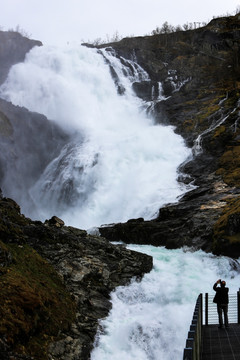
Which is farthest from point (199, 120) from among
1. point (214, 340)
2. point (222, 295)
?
point (214, 340)

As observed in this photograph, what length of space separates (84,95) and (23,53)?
17.0m

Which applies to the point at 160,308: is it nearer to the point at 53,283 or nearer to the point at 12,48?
the point at 53,283

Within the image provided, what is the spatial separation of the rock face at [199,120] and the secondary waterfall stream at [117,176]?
1469 mm

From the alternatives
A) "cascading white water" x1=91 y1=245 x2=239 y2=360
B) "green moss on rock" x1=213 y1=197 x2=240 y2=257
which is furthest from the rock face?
"cascading white water" x1=91 y1=245 x2=239 y2=360

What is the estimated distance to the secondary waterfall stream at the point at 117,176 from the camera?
10141 mm

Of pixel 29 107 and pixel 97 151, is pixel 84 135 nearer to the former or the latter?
pixel 97 151

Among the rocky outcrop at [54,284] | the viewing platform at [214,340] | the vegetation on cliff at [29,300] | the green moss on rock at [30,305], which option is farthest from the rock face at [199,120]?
the green moss on rock at [30,305]

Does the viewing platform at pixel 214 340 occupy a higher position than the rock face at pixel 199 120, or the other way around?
the rock face at pixel 199 120

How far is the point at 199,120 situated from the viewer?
40.5 metres

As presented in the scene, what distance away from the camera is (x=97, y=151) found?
3572 cm

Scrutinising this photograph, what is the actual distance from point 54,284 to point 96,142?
29.7 meters

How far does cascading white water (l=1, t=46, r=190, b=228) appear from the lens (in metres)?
29.2

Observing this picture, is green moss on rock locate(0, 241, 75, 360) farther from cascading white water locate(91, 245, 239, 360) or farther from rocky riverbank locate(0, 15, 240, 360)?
cascading white water locate(91, 245, 239, 360)

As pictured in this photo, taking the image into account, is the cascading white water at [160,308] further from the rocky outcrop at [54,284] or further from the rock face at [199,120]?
the rock face at [199,120]
